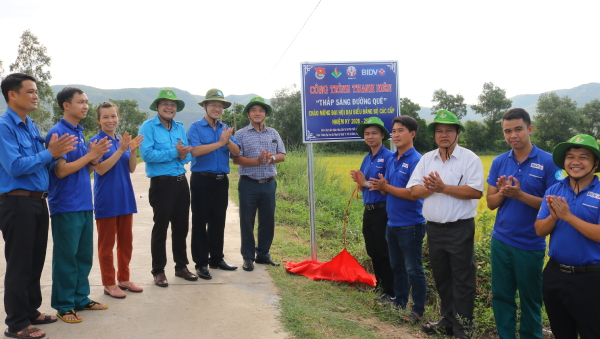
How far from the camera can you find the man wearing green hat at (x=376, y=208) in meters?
4.34

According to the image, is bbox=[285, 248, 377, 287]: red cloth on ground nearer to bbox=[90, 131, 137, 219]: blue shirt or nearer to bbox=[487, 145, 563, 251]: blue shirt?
bbox=[487, 145, 563, 251]: blue shirt

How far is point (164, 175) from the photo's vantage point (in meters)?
4.38

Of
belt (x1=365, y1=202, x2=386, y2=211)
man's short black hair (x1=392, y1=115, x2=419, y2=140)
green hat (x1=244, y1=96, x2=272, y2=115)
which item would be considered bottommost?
belt (x1=365, y1=202, x2=386, y2=211)

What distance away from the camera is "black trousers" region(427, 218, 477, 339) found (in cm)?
343

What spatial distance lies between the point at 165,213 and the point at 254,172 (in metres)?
1.33

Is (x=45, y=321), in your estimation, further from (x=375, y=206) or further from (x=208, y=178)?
(x=375, y=206)

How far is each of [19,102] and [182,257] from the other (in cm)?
233

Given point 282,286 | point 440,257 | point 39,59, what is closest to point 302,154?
point 282,286

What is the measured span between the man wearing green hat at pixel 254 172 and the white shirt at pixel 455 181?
227 centimetres

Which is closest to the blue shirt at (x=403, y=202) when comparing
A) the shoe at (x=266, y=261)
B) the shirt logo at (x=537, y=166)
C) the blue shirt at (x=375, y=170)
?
the blue shirt at (x=375, y=170)

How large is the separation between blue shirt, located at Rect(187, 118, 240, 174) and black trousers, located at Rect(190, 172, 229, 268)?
11cm

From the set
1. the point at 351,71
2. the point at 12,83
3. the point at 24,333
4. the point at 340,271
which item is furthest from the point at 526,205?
the point at 12,83

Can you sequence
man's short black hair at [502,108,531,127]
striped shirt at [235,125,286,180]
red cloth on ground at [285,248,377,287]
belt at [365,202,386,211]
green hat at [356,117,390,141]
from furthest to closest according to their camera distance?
1. striped shirt at [235,125,286,180]
2. red cloth on ground at [285,248,377,287]
3. green hat at [356,117,390,141]
4. belt at [365,202,386,211]
5. man's short black hair at [502,108,531,127]

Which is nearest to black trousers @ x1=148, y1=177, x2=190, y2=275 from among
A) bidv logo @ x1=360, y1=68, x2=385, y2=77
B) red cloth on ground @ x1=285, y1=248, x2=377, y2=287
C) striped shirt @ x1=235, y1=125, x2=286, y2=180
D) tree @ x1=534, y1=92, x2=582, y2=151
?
striped shirt @ x1=235, y1=125, x2=286, y2=180
